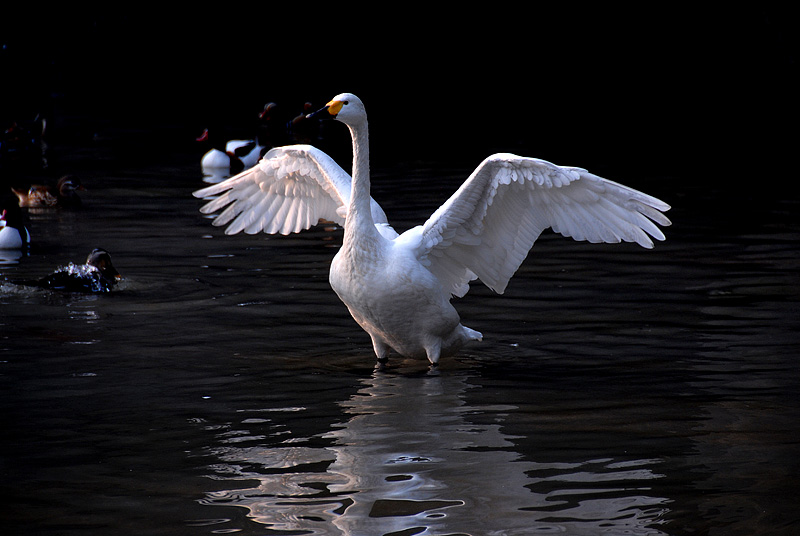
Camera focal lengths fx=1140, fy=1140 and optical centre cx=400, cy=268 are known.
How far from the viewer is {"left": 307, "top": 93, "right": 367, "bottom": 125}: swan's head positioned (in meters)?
8.70

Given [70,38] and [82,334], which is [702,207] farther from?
[70,38]

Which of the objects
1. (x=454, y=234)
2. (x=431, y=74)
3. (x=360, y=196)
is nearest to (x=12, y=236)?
(x=360, y=196)

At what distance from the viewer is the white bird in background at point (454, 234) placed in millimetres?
8414

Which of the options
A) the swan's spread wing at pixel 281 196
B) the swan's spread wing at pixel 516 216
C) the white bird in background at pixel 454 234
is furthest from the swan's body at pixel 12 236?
the swan's spread wing at pixel 516 216

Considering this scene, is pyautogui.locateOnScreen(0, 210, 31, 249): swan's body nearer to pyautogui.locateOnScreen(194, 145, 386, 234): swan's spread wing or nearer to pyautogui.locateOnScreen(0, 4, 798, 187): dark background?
pyautogui.locateOnScreen(194, 145, 386, 234): swan's spread wing

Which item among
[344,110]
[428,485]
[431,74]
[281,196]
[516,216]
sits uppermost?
[431,74]

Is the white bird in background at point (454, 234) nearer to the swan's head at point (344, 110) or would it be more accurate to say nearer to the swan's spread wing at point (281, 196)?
the swan's head at point (344, 110)

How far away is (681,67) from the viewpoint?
4084cm

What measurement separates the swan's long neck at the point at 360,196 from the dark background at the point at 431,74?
15.3 metres

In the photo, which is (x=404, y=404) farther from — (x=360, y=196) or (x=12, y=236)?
(x=12, y=236)

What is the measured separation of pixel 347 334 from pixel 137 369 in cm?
212

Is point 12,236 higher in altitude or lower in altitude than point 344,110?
lower

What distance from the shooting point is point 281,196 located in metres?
10.5

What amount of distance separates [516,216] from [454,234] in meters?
0.51
